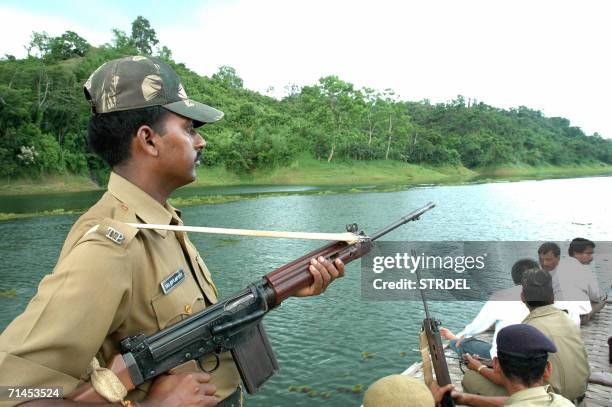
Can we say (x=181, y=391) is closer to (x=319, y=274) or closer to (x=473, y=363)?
(x=319, y=274)

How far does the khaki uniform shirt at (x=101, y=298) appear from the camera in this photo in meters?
1.39

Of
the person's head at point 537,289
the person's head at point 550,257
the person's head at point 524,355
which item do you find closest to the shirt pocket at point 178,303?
the person's head at point 524,355

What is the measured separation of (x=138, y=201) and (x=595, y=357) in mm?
6595

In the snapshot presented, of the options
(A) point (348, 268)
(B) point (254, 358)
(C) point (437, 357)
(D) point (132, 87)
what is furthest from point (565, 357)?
(A) point (348, 268)

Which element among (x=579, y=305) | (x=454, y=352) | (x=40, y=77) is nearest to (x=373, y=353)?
(x=454, y=352)

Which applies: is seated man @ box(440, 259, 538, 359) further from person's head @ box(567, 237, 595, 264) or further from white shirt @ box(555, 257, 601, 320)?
person's head @ box(567, 237, 595, 264)

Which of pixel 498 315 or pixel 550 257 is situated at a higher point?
pixel 550 257

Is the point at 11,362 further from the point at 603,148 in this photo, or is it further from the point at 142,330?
the point at 603,148

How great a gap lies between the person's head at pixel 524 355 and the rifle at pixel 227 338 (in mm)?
1396

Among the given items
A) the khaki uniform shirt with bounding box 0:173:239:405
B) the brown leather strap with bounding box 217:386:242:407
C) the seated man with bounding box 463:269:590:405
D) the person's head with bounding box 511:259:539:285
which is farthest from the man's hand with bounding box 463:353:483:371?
the khaki uniform shirt with bounding box 0:173:239:405

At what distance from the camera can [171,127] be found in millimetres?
1991

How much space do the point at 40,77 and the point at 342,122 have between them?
1587 inches

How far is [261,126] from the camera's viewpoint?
219 feet

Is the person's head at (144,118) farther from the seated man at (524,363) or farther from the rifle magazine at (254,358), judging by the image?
the seated man at (524,363)
